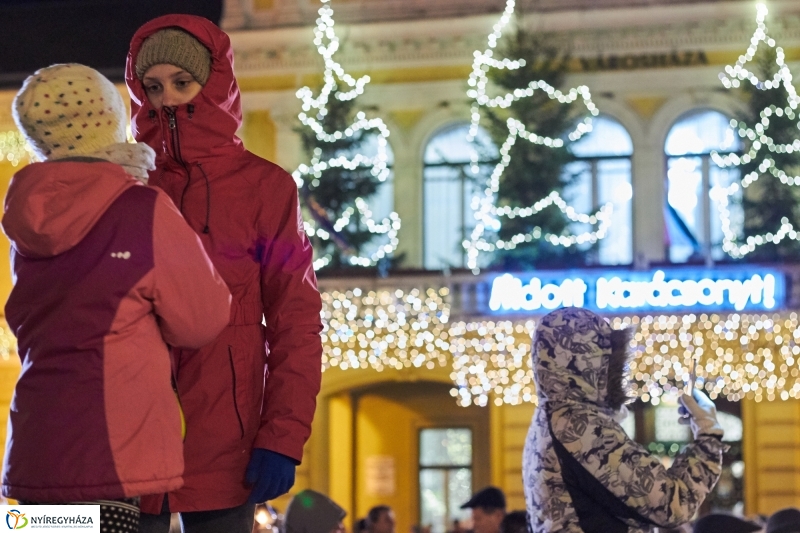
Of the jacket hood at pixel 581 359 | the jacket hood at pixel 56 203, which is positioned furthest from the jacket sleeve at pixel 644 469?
the jacket hood at pixel 56 203

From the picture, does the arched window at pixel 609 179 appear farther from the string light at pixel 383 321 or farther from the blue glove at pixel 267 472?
the blue glove at pixel 267 472

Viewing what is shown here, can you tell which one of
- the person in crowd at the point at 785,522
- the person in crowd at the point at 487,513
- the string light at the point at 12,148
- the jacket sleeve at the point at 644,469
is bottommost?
the person in crowd at the point at 487,513

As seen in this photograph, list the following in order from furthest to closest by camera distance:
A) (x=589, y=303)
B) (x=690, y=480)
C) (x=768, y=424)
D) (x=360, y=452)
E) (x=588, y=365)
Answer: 1. (x=360, y=452)
2. (x=768, y=424)
3. (x=589, y=303)
4. (x=588, y=365)
5. (x=690, y=480)

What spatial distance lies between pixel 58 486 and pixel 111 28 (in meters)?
18.4

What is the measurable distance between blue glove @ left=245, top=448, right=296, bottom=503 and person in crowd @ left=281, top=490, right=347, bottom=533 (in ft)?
14.6

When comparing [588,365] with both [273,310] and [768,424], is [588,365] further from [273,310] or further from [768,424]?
[768,424]

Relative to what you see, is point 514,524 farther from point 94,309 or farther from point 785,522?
point 94,309

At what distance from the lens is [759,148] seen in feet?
52.0

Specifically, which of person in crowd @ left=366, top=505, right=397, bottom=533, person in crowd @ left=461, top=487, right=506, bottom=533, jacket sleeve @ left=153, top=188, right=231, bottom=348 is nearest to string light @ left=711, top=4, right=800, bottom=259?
person in crowd @ left=366, top=505, right=397, bottom=533

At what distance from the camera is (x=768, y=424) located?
16500 mm

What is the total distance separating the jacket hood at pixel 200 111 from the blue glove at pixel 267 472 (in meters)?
0.83

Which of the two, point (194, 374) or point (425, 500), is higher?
point (194, 374)

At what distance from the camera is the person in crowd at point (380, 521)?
410 inches

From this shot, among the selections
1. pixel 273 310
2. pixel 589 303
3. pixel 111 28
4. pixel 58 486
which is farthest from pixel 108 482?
pixel 111 28
